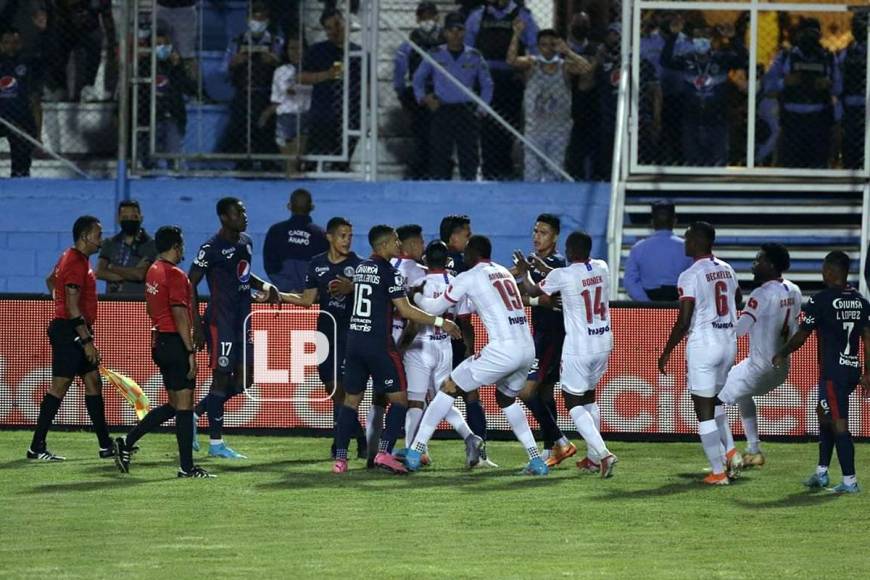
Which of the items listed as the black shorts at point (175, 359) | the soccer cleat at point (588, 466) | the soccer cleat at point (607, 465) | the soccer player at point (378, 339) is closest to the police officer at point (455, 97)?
the soccer player at point (378, 339)

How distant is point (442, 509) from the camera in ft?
37.4

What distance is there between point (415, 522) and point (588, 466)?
298 centimetres

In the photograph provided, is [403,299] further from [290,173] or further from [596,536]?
[290,173]

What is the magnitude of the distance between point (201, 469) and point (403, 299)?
6.41ft

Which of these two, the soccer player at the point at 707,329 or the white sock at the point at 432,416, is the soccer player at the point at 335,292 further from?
the soccer player at the point at 707,329

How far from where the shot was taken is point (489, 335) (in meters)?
13.0

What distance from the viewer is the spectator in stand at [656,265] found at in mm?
16156

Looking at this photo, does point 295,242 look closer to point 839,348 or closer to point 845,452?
point 839,348

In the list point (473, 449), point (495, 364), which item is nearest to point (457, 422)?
point (473, 449)

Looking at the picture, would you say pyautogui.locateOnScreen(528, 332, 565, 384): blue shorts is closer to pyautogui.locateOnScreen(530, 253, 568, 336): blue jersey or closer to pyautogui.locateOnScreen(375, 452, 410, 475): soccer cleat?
pyautogui.locateOnScreen(530, 253, 568, 336): blue jersey

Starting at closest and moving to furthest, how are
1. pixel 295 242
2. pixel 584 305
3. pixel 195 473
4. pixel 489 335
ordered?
pixel 195 473
pixel 489 335
pixel 584 305
pixel 295 242

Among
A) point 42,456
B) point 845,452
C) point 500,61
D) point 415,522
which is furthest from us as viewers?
point 500,61

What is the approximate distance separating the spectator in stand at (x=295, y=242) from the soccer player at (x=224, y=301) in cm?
194

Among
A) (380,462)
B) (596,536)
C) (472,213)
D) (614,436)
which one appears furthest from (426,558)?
(472,213)
